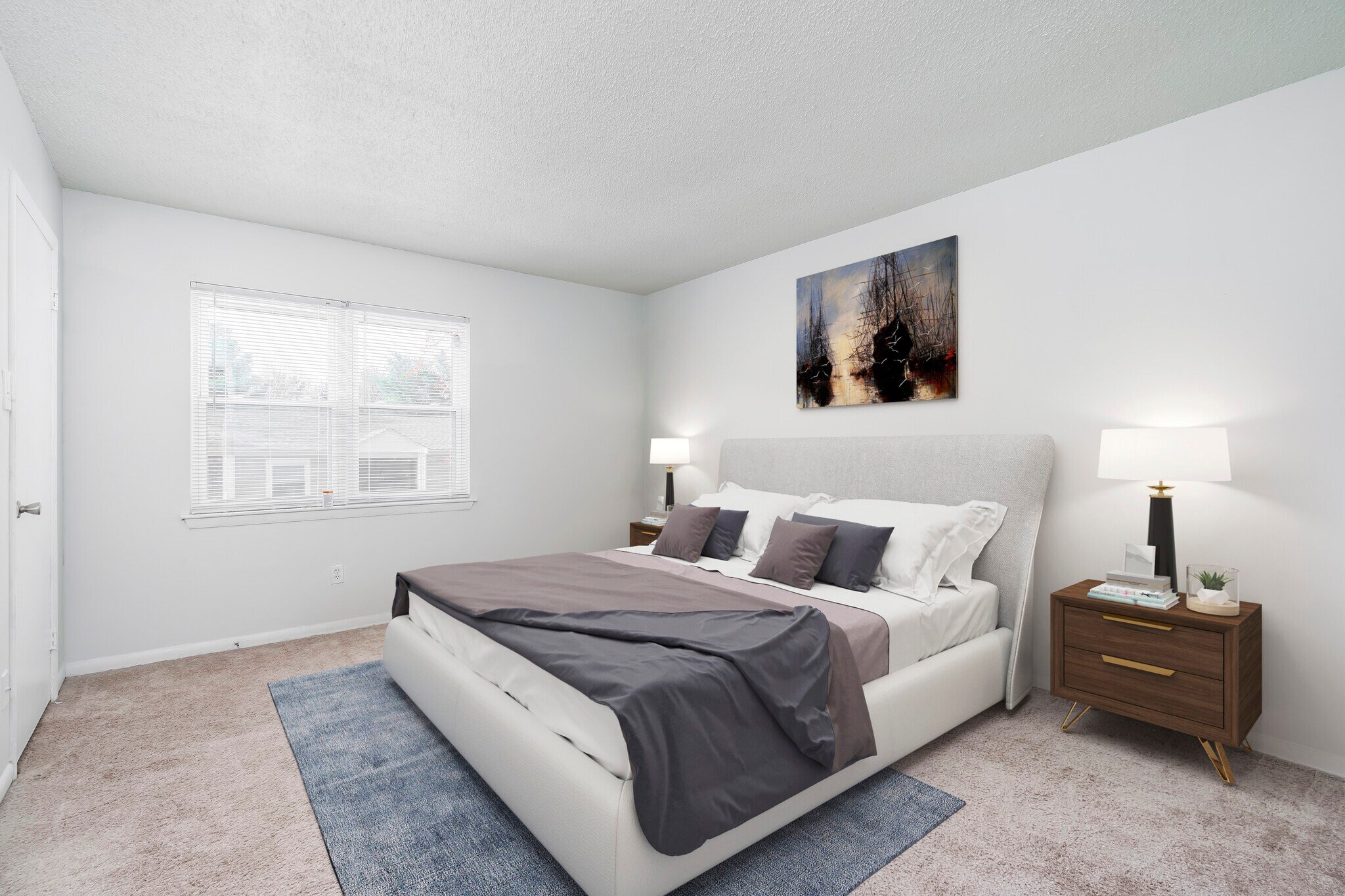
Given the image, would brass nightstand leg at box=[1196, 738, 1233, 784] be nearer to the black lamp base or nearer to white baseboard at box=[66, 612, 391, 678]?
the black lamp base

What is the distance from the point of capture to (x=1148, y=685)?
238 cm

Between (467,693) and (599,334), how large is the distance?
3.56m

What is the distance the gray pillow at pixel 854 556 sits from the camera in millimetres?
2859

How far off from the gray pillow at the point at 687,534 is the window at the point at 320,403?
69.8 inches

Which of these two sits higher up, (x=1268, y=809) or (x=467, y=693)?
(x=467, y=693)

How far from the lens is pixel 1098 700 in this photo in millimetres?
2510

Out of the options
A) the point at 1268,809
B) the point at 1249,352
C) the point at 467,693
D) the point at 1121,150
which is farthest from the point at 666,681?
the point at 1121,150

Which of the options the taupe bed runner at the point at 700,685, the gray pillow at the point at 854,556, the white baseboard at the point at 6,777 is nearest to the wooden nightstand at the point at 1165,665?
the gray pillow at the point at 854,556

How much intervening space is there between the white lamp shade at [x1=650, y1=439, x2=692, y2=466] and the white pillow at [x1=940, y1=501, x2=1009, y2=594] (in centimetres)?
223

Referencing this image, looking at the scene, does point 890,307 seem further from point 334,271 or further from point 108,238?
point 108,238

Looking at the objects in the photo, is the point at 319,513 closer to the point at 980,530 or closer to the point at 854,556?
the point at 854,556

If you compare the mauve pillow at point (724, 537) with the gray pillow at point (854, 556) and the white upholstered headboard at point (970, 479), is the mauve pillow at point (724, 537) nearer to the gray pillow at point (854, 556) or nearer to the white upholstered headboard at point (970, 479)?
the white upholstered headboard at point (970, 479)

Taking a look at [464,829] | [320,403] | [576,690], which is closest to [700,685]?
[576,690]

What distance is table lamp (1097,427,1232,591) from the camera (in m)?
2.33
